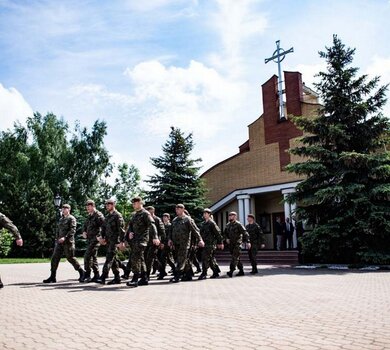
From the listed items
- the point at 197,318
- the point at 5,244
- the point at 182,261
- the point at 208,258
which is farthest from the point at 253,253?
the point at 5,244

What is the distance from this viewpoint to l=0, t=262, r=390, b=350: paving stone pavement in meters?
4.30

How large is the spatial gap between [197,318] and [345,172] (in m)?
12.0

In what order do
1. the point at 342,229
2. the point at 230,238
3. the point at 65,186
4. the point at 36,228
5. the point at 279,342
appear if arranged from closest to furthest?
the point at 279,342
the point at 230,238
the point at 342,229
the point at 36,228
the point at 65,186

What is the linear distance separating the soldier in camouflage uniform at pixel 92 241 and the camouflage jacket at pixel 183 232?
2015mm

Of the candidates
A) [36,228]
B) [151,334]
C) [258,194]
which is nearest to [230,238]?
[151,334]

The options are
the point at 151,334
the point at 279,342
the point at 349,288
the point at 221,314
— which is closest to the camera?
the point at 279,342

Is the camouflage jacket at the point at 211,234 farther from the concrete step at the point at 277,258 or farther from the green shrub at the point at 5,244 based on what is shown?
the green shrub at the point at 5,244

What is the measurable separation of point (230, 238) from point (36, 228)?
25653 millimetres

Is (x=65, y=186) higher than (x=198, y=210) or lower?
higher

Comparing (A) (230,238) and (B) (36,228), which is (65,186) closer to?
(B) (36,228)

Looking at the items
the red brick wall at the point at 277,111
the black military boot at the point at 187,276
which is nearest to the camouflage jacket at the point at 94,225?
the black military boot at the point at 187,276

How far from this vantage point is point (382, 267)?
564 inches

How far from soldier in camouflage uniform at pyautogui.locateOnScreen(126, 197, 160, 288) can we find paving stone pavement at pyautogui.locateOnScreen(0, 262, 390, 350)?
0.83 m

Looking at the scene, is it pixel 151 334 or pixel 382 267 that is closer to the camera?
pixel 151 334
